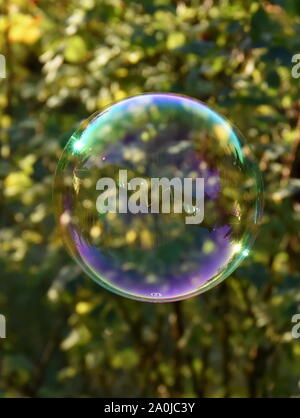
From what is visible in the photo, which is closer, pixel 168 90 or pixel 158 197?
pixel 158 197

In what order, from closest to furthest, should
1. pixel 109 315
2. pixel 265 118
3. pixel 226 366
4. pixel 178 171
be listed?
pixel 178 171 → pixel 265 118 → pixel 109 315 → pixel 226 366

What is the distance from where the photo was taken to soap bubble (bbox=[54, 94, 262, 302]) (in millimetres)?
2088

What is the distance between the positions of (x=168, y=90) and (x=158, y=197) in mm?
831

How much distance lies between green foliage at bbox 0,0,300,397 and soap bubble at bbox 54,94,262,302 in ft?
1.36

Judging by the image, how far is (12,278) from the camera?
11.8 feet

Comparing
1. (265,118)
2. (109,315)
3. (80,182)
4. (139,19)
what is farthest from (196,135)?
(109,315)

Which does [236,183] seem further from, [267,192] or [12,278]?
[12,278]

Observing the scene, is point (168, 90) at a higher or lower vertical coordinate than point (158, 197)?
higher

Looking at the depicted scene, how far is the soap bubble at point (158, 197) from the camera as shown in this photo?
209cm

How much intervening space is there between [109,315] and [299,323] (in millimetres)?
678

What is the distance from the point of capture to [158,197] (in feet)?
6.83

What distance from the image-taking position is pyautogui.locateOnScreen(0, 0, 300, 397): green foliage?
2.72m

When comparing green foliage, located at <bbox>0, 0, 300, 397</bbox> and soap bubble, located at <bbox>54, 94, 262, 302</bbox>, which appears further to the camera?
green foliage, located at <bbox>0, 0, 300, 397</bbox>

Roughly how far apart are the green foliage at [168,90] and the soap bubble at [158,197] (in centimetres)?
41
